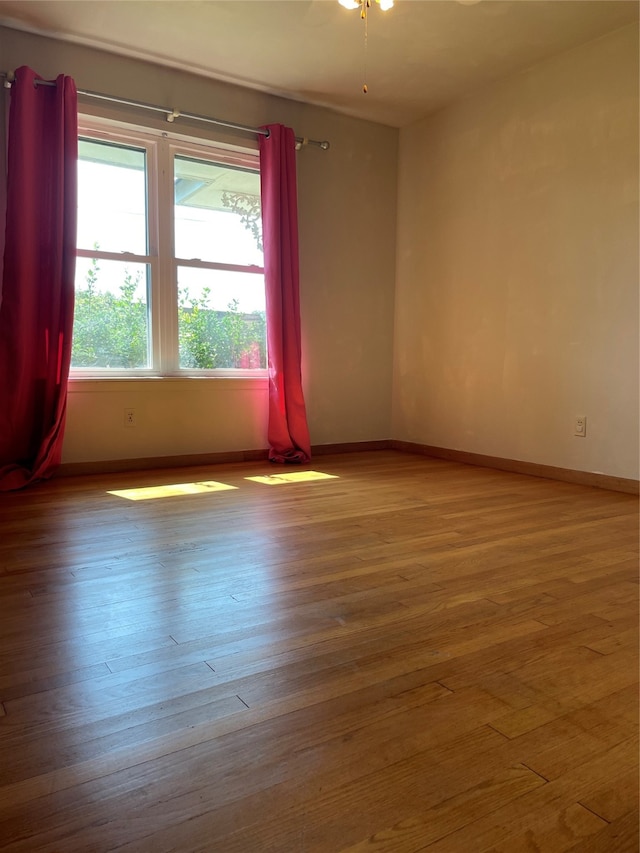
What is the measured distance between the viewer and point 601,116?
134 inches

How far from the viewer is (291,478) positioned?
3.71 metres

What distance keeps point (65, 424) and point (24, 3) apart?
2274 millimetres

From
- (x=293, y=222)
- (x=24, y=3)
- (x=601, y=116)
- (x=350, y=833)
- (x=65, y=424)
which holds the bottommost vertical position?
(x=350, y=833)

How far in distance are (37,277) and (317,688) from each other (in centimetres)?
303

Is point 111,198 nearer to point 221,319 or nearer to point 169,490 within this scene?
point 221,319

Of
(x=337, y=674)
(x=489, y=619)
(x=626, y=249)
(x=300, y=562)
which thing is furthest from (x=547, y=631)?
(x=626, y=249)

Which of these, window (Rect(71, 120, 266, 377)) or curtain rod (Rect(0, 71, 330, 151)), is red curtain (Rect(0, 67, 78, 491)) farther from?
window (Rect(71, 120, 266, 377))

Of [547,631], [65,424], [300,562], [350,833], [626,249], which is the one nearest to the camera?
[350,833]

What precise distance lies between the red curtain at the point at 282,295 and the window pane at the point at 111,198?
828 mm

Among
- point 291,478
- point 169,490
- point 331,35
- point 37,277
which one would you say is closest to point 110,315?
point 37,277

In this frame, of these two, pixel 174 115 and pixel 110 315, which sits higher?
pixel 174 115

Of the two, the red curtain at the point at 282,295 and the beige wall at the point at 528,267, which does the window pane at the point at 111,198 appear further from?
the beige wall at the point at 528,267

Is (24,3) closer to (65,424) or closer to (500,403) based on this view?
(65,424)

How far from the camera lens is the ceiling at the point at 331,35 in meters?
3.11
